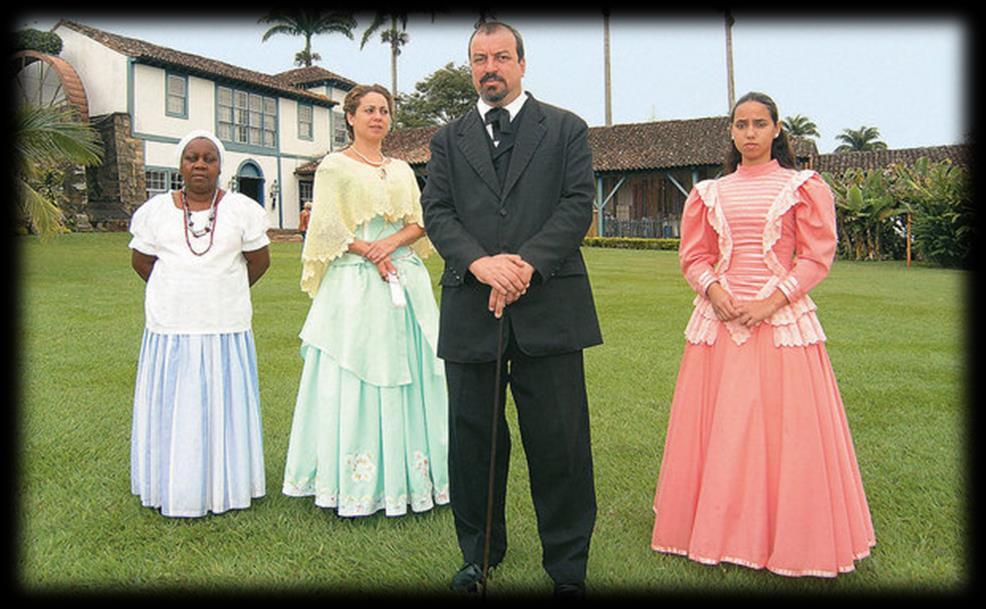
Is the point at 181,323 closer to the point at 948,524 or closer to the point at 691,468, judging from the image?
the point at 691,468

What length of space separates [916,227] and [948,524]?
2072 cm

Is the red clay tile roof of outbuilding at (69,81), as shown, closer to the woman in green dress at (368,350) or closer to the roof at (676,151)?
the roof at (676,151)

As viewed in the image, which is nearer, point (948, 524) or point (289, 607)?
point (289, 607)

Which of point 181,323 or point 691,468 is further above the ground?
point 181,323

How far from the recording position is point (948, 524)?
374cm

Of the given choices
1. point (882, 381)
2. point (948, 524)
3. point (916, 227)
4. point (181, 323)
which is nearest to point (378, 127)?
point (181, 323)

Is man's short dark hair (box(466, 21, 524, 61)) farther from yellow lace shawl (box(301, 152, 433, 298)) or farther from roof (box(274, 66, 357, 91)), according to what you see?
roof (box(274, 66, 357, 91))

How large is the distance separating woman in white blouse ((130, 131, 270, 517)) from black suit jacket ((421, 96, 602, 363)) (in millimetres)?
1375

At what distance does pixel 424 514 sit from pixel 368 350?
854 mm

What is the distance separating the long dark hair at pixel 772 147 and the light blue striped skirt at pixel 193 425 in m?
2.51

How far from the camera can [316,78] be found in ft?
121

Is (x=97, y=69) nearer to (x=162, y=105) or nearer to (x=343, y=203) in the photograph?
(x=162, y=105)

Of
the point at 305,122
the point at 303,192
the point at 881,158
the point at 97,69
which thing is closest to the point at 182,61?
the point at 97,69

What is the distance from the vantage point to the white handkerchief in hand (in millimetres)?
3939
